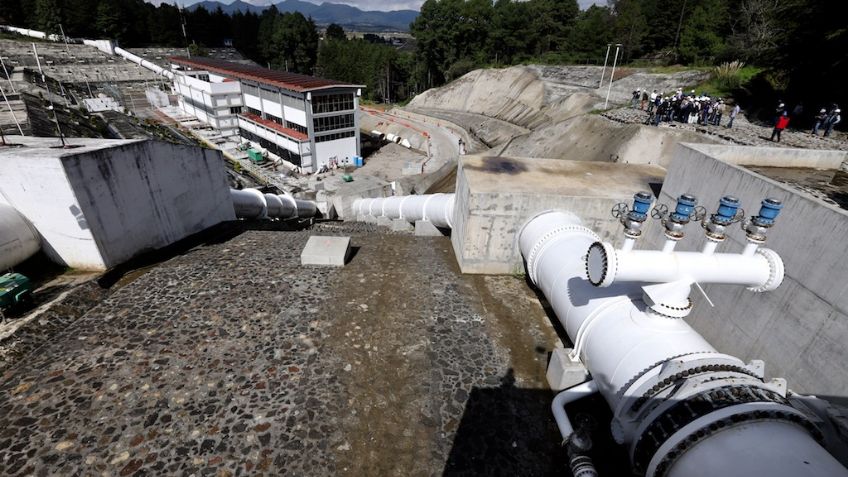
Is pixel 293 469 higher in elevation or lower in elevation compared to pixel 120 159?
lower

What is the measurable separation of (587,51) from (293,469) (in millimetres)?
90983

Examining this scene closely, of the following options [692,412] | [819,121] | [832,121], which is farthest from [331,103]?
[692,412]

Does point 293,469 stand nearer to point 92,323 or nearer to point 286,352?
point 286,352

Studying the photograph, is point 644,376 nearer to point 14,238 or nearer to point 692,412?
point 692,412

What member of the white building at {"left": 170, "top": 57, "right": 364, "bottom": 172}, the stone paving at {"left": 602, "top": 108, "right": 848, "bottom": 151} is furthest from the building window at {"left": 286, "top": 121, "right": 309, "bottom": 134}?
the stone paving at {"left": 602, "top": 108, "right": 848, "bottom": 151}

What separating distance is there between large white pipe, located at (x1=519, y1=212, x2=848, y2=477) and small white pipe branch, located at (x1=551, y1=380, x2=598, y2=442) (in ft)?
0.86

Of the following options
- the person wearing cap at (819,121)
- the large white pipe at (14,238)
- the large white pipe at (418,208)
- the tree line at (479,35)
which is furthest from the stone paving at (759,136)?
the large white pipe at (14,238)

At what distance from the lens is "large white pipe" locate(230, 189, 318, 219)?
20688 mm

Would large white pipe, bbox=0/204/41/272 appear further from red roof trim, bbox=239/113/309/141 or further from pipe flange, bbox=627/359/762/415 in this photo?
red roof trim, bbox=239/113/309/141

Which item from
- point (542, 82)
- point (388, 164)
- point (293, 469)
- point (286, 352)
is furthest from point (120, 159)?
point (542, 82)

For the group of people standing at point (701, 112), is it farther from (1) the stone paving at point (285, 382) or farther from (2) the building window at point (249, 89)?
(2) the building window at point (249, 89)

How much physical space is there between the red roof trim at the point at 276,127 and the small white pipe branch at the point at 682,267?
4980 centimetres

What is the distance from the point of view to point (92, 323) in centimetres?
998

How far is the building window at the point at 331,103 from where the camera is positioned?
161ft
